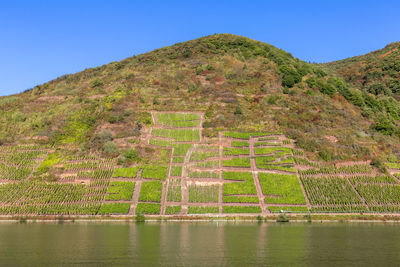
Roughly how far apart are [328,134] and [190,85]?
3920 centimetres

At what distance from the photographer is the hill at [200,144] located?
6094 cm

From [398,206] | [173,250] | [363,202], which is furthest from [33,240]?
[398,206]

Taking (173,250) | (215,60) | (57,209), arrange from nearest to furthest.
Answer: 1. (173,250)
2. (57,209)
3. (215,60)

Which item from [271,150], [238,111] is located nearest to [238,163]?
[271,150]

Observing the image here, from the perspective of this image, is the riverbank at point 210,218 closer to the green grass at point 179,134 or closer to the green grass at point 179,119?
the green grass at point 179,134

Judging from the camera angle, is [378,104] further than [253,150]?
Yes

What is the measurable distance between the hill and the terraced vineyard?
22cm

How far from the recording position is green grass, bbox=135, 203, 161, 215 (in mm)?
57938

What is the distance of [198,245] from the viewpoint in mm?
38406

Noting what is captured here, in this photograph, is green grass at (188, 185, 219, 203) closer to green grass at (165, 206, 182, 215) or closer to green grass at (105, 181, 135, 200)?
green grass at (165, 206, 182, 215)

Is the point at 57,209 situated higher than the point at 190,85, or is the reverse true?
the point at 190,85

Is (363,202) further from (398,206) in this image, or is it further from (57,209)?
(57,209)

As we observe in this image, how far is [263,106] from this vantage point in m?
87.4

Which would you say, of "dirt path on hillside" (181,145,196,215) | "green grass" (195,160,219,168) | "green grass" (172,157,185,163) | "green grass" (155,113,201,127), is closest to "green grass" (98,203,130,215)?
"dirt path on hillside" (181,145,196,215)
